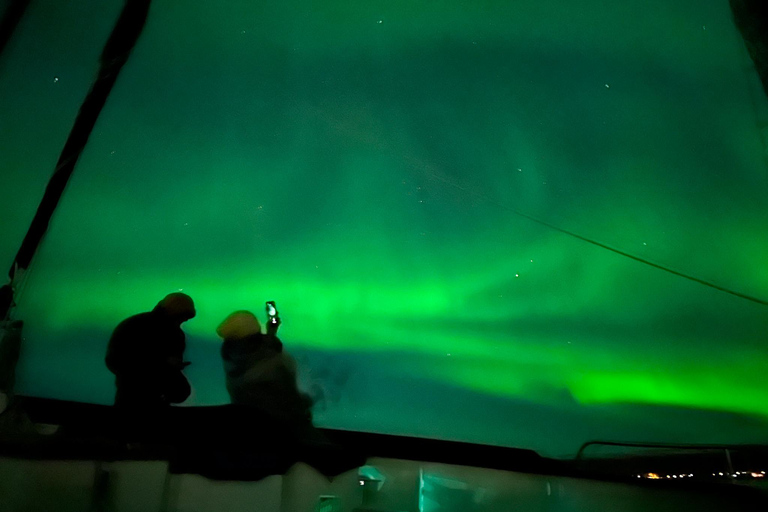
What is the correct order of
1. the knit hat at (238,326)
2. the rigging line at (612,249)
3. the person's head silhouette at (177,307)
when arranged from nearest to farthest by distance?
the person's head silhouette at (177,307) → the knit hat at (238,326) → the rigging line at (612,249)

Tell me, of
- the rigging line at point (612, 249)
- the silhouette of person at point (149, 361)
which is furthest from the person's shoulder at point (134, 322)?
the rigging line at point (612, 249)

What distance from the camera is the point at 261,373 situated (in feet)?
5.21

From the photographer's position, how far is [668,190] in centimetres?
218

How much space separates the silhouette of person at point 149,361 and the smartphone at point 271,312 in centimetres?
32

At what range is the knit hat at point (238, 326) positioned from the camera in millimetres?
1726

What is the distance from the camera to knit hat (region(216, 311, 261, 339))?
5.66ft

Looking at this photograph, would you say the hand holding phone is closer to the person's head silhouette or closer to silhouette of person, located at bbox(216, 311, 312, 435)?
silhouette of person, located at bbox(216, 311, 312, 435)

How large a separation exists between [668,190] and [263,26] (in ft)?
7.06

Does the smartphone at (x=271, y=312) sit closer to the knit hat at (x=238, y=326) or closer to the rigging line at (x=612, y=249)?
the knit hat at (x=238, y=326)

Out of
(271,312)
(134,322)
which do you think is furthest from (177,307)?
(271,312)

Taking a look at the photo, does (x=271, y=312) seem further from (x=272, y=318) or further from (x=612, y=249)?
(x=612, y=249)

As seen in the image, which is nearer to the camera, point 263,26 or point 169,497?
point 169,497

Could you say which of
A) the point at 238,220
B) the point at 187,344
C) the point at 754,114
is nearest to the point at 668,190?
the point at 754,114

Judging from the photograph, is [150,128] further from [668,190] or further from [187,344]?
[668,190]
